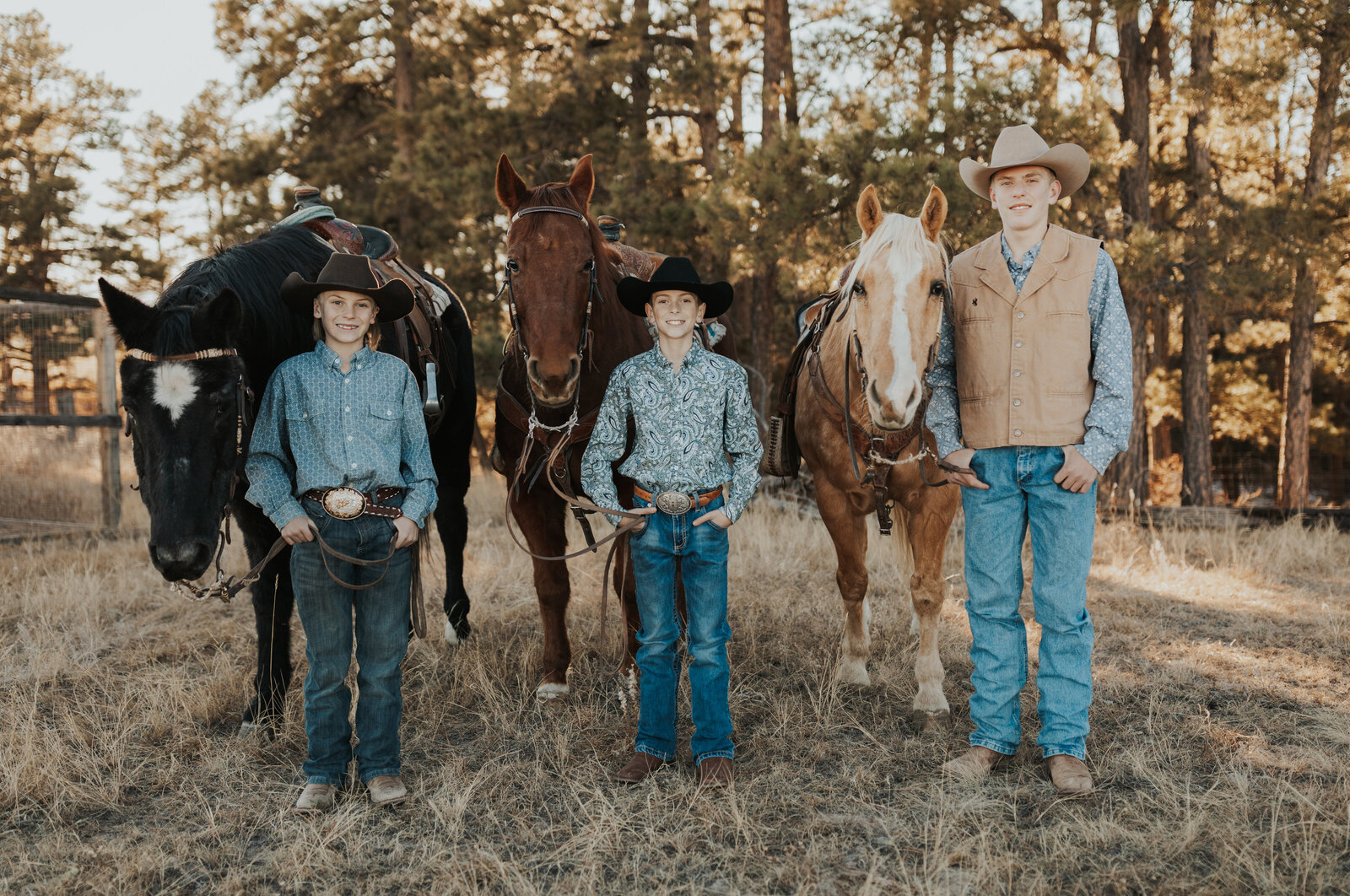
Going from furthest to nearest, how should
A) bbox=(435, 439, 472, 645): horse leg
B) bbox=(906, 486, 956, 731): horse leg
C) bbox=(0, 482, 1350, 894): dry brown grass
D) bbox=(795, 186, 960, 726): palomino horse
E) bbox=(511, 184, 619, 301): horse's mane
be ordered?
bbox=(435, 439, 472, 645): horse leg, bbox=(906, 486, 956, 731): horse leg, bbox=(511, 184, 619, 301): horse's mane, bbox=(795, 186, 960, 726): palomino horse, bbox=(0, 482, 1350, 894): dry brown grass

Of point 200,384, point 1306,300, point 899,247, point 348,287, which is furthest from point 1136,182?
point 200,384

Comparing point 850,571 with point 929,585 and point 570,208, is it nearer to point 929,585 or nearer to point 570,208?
point 929,585

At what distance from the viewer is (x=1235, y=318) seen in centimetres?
1472

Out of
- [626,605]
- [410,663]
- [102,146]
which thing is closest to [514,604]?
[410,663]

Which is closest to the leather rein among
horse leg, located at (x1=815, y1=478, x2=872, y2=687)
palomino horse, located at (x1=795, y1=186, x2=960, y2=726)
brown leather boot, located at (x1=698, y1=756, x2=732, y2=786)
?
palomino horse, located at (x1=795, y1=186, x2=960, y2=726)

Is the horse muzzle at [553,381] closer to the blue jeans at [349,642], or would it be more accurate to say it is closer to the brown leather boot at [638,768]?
the blue jeans at [349,642]

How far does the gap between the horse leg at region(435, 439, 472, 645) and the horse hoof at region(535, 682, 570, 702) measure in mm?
1178

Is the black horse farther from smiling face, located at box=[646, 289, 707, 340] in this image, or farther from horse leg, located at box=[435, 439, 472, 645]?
horse leg, located at box=[435, 439, 472, 645]

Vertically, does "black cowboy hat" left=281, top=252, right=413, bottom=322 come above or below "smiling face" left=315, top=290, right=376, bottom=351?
above

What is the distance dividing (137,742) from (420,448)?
1.76 meters

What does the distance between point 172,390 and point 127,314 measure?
29cm

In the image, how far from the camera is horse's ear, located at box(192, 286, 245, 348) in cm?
263

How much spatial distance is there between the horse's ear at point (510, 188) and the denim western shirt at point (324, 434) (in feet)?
3.05

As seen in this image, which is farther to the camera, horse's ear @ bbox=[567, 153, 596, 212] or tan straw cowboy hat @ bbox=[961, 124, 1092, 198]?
horse's ear @ bbox=[567, 153, 596, 212]
